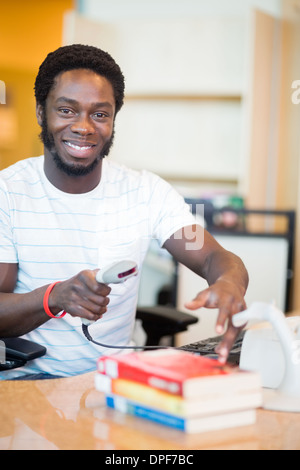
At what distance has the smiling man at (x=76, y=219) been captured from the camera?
5.24ft

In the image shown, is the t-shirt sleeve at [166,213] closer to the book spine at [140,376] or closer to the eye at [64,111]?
the eye at [64,111]

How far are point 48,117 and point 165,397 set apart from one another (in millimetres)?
952

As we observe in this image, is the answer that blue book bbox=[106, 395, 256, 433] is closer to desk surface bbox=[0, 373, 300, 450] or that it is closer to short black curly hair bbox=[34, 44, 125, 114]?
desk surface bbox=[0, 373, 300, 450]

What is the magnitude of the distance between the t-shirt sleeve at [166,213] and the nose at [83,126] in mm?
257

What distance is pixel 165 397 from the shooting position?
0.94 metres

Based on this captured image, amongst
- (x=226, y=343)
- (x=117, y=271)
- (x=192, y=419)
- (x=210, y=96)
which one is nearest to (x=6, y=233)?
(x=117, y=271)

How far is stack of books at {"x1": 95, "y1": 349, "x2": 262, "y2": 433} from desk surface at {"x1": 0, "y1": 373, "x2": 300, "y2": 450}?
0.06 feet

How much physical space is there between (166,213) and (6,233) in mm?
434

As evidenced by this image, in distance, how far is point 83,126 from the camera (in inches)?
63.8

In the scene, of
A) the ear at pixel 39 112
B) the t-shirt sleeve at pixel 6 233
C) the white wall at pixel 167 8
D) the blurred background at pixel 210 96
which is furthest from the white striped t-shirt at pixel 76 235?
the white wall at pixel 167 8

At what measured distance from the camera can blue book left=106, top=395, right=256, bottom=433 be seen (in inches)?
37.5

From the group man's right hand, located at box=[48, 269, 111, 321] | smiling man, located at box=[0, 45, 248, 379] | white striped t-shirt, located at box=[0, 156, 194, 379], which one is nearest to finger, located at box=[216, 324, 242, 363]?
man's right hand, located at box=[48, 269, 111, 321]
